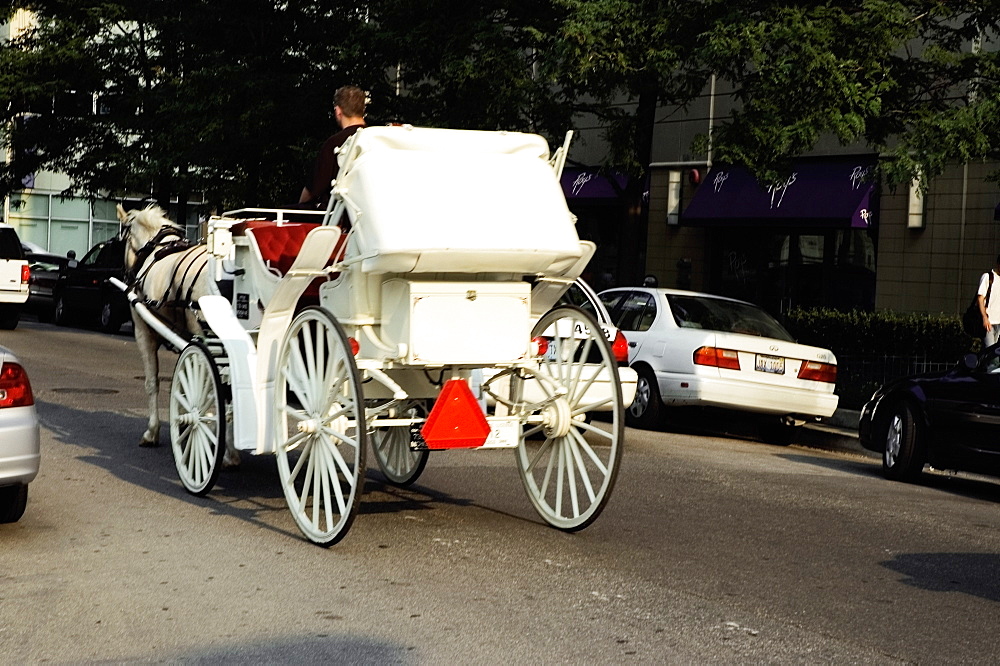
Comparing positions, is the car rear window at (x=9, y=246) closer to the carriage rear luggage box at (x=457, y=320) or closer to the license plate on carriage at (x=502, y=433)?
the carriage rear luggage box at (x=457, y=320)

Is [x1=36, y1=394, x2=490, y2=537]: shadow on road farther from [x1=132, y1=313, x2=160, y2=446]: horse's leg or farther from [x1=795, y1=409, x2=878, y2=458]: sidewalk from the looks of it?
[x1=795, y1=409, x2=878, y2=458]: sidewalk

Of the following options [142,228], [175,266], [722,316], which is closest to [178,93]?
[722,316]

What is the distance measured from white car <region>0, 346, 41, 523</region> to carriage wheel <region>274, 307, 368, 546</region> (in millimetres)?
1236

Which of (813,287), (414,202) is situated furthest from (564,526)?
(813,287)

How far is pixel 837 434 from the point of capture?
47.8ft

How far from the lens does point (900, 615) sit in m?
6.29

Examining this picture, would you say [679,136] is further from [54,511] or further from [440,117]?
[54,511]

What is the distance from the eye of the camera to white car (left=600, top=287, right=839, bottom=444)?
1385cm

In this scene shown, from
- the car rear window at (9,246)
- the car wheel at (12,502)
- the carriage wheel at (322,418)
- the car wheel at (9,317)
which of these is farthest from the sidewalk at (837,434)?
the car rear window at (9,246)

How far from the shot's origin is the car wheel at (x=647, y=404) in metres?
14.3

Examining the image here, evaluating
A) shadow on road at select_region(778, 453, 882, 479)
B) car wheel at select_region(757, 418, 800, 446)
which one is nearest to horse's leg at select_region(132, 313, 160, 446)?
shadow on road at select_region(778, 453, 882, 479)

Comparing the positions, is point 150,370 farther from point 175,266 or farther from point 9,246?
point 9,246

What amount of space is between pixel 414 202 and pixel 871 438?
6282 mm

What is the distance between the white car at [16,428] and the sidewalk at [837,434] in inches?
347
